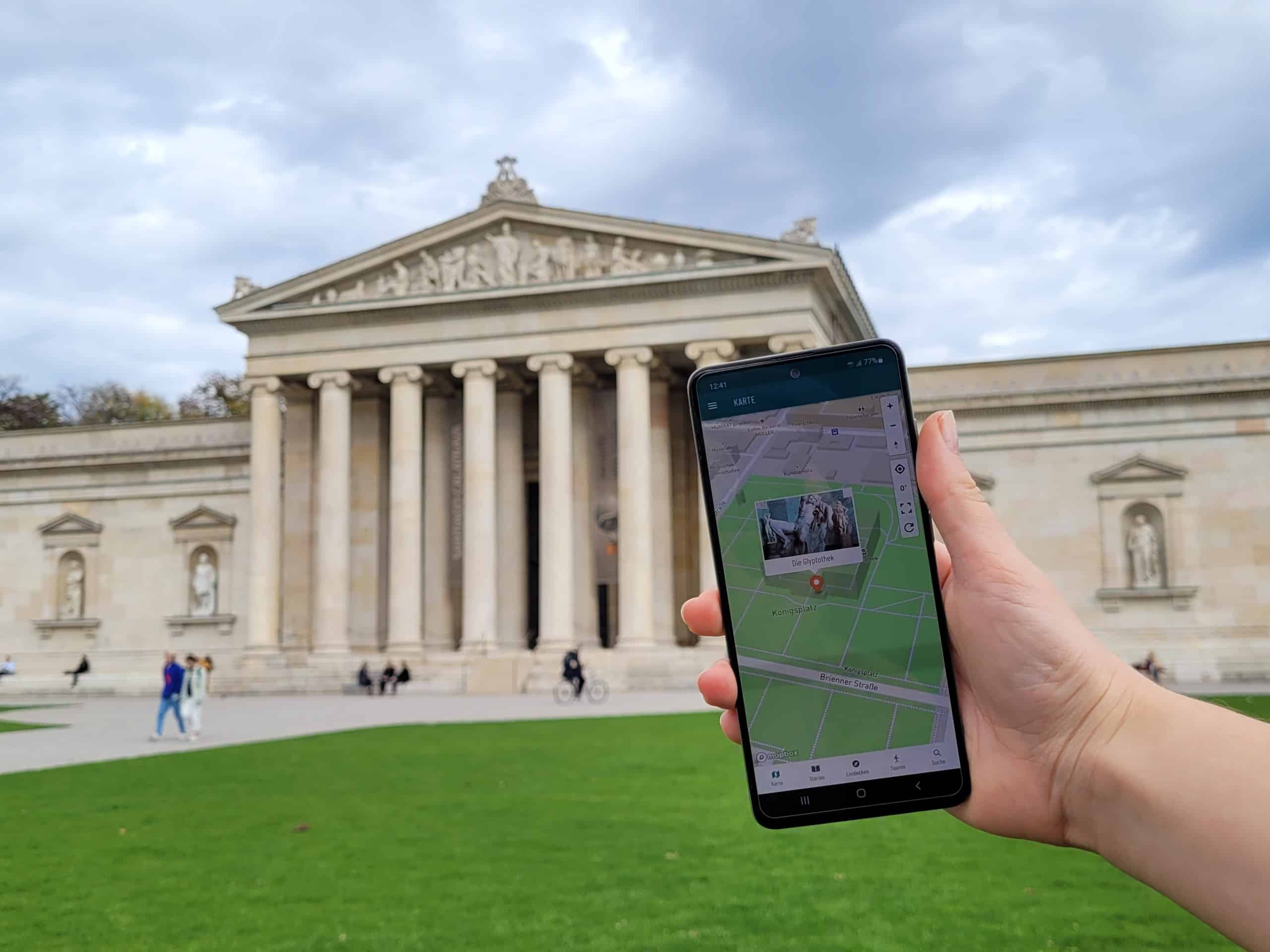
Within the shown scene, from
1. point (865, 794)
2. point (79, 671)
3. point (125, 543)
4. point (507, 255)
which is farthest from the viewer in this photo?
point (125, 543)

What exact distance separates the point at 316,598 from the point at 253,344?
473 inches

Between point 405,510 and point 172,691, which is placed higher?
point 405,510

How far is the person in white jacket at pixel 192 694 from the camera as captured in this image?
26.0m

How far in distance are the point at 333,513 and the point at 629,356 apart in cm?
1477

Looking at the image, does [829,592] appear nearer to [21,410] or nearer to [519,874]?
[519,874]

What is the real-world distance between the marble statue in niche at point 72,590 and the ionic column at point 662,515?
30.5 metres

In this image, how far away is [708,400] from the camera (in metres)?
3.87

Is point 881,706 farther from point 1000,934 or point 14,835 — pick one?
point 14,835

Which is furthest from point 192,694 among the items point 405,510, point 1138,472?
point 1138,472

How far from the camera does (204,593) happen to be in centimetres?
5666

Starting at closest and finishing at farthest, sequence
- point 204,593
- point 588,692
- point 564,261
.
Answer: point 588,692
point 564,261
point 204,593

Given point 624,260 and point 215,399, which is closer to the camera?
point 624,260

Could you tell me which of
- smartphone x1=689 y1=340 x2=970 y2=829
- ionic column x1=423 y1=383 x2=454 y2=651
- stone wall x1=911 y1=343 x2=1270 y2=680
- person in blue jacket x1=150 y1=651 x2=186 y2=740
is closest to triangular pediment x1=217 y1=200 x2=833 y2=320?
ionic column x1=423 y1=383 x2=454 y2=651

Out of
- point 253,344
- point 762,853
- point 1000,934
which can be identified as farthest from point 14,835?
point 253,344
